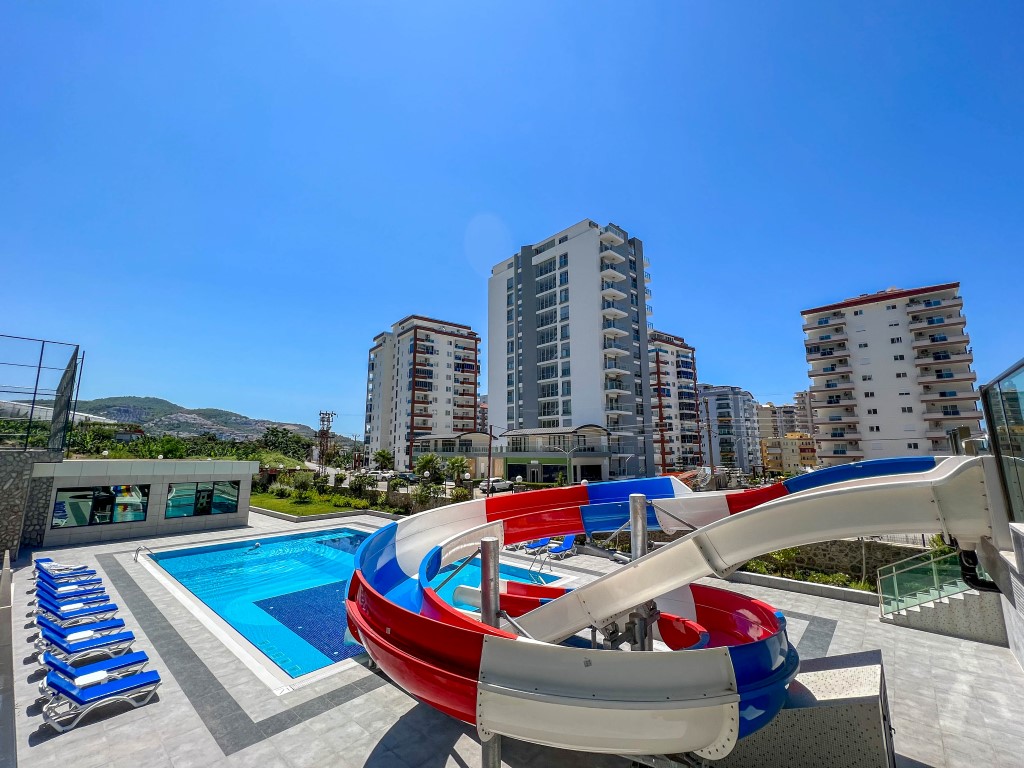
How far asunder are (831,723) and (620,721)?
3.82 m

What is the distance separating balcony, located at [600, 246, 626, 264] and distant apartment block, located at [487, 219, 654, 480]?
0.14m

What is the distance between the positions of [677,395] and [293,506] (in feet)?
234

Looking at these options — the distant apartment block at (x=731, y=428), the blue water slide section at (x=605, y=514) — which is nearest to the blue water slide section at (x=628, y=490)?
the blue water slide section at (x=605, y=514)

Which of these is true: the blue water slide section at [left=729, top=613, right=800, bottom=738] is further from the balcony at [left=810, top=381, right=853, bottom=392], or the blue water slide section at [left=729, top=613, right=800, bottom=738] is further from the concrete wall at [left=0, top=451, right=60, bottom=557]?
the balcony at [left=810, top=381, right=853, bottom=392]

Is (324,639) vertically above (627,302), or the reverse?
(627,302)

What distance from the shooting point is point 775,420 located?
130 m

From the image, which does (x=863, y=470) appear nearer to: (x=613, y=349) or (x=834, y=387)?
(x=613, y=349)

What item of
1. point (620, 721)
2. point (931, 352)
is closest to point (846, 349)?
point (931, 352)

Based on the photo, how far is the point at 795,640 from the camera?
10.8 meters

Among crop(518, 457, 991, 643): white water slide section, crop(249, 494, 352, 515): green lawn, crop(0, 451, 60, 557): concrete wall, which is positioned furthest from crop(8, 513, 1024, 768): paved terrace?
crop(249, 494, 352, 515): green lawn

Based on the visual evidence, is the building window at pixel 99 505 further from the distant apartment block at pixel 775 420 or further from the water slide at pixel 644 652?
the distant apartment block at pixel 775 420

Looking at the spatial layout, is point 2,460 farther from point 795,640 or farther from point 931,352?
point 931,352

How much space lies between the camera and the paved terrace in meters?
6.61

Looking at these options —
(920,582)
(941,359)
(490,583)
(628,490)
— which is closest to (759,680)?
(490,583)
